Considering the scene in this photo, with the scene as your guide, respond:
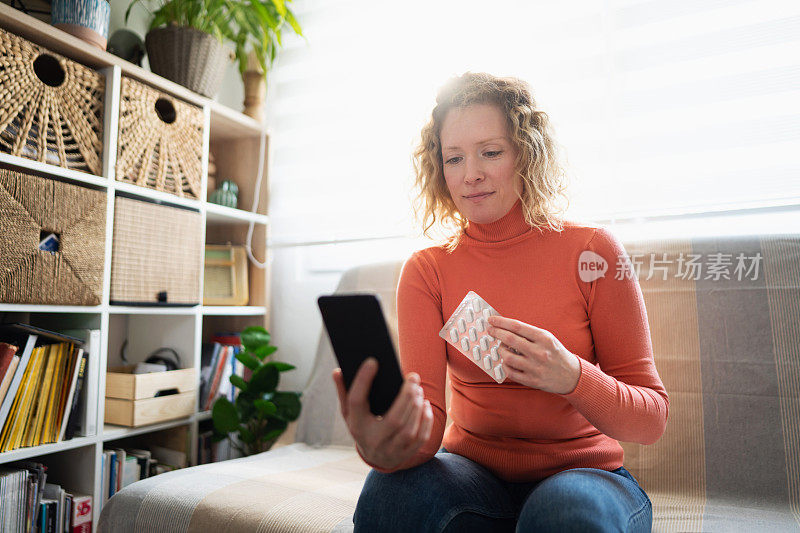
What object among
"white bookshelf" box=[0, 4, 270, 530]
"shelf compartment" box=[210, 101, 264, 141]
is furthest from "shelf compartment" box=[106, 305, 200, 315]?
"shelf compartment" box=[210, 101, 264, 141]

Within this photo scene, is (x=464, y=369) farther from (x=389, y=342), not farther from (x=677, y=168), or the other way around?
(x=677, y=168)

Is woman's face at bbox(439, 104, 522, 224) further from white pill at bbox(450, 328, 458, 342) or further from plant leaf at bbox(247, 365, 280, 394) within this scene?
plant leaf at bbox(247, 365, 280, 394)

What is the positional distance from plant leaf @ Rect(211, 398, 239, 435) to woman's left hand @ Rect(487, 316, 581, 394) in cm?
106

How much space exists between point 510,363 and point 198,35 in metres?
1.49

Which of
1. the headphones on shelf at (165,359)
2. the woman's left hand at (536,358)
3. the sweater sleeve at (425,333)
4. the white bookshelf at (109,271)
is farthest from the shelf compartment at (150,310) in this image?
the woman's left hand at (536,358)

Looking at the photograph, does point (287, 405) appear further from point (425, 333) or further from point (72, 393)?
point (425, 333)

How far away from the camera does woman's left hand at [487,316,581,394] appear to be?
0.73 meters

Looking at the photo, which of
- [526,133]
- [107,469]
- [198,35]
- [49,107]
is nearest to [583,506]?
→ [526,133]

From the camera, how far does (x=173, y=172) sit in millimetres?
1654

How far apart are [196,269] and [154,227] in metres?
0.20

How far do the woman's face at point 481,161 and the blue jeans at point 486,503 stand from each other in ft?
1.49

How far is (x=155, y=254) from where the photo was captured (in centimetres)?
157

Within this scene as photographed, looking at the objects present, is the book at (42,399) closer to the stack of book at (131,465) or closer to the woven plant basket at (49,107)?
the stack of book at (131,465)

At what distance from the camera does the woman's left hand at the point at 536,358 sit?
2.39ft
